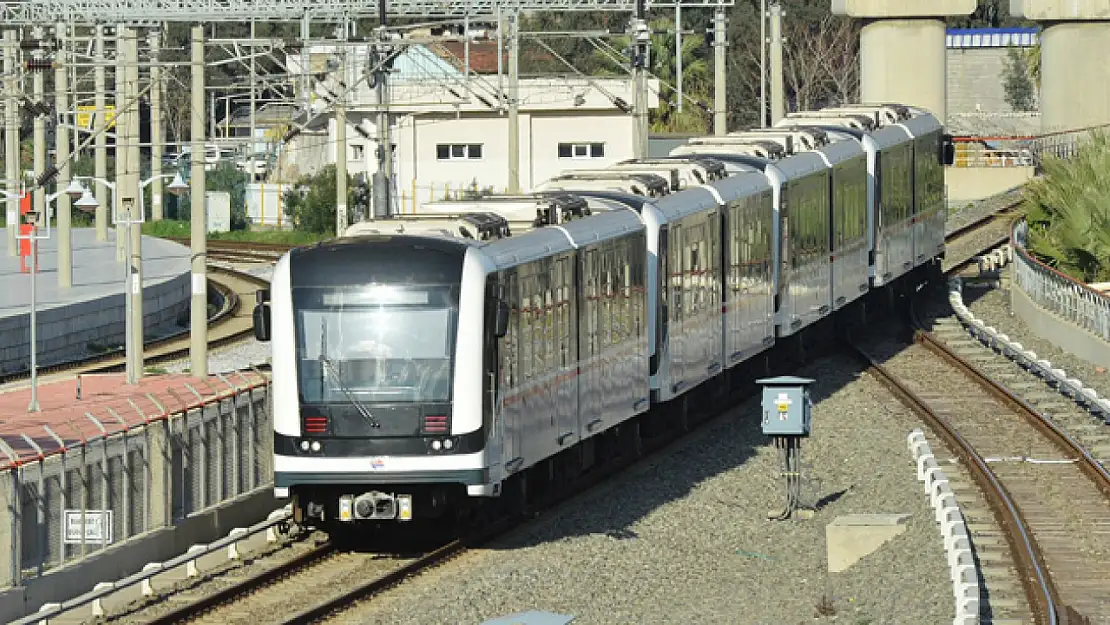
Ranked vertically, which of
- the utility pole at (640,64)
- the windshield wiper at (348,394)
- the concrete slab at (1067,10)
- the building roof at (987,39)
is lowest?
the windshield wiper at (348,394)

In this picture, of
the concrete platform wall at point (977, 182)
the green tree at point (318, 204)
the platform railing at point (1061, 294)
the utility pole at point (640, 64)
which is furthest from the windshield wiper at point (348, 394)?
the green tree at point (318, 204)

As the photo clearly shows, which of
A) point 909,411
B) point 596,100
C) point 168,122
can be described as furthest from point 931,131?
point 168,122

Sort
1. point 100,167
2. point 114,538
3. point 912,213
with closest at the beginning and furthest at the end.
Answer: point 114,538 < point 912,213 < point 100,167

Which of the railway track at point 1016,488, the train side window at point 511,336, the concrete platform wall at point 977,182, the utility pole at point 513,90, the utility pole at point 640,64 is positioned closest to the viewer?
the railway track at point 1016,488

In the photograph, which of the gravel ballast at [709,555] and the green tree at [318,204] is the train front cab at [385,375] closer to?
the gravel ballast at [709,555]

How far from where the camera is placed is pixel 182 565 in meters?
18.5

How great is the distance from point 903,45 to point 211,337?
23902 millimetres

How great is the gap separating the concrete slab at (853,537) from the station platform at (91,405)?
556 centimetres

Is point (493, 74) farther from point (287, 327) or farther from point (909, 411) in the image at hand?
point (287, 327)

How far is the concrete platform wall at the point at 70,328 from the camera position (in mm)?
37438

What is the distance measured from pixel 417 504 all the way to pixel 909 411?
10.9m

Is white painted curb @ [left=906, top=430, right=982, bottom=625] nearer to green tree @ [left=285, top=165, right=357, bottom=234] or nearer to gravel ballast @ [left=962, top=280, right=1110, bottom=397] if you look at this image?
gravel ballast @ [left=962, top=280, right=1110, bottom=397]

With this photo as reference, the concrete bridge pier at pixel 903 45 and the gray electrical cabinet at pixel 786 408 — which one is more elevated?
the concrete bridge pier at pixel 903 45

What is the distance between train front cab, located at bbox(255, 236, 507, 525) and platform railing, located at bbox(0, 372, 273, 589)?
3.41ft
